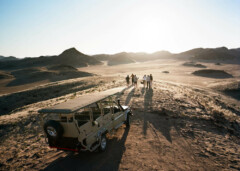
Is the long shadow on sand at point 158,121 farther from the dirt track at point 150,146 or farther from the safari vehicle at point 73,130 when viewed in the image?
the safari vehicle at point 73,130

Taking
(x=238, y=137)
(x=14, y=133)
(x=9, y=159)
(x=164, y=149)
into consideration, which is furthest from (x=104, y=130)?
(x=238, y=137)

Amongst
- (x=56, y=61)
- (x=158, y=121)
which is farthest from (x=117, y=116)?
(x=56, y=61)

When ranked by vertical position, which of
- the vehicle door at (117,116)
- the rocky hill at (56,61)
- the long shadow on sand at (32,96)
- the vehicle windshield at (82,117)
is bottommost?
the long shadow on sand at (32,96)

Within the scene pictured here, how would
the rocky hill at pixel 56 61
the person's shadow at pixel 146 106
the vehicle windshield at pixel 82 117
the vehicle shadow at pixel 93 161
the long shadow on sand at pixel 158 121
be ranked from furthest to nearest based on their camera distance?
the rocky hill at pixel 56 61
the person's shadow at pixel 146 106
the long shadow on sand at pixel 158 121
the vehicle windshield at pixel 82 117
the vehicle shadow at pixel 93 161

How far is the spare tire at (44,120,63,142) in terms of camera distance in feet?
22.9

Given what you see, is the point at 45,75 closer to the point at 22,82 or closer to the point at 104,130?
the point at 22,82

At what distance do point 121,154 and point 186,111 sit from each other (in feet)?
26.2

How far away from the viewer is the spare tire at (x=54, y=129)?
6965 millimetres

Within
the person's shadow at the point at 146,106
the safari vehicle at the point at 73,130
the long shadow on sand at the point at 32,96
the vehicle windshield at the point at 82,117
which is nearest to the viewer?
the safari vehicle at the point at 73,130

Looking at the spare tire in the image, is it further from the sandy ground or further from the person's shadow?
the person's shadow

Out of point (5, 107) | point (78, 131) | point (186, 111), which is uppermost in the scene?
point (78, 131)

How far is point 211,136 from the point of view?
10.2m

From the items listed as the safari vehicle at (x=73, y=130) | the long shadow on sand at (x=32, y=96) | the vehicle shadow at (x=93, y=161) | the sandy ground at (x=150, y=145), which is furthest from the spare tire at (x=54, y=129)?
the long shadow on sand at (x=32, y=96)

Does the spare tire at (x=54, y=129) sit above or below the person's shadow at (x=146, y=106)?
above
